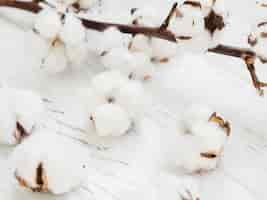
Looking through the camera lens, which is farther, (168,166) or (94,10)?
(94,10)

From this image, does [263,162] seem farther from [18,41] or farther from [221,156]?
[18,41]

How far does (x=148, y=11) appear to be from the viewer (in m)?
0.50

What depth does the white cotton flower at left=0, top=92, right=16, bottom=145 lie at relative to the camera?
421mm

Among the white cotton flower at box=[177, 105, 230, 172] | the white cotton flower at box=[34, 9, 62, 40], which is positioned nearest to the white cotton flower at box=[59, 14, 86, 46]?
the white cotton flower at box=[34, 9, 62, 40]

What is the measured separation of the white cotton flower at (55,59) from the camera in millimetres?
473

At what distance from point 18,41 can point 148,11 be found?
0.12 m

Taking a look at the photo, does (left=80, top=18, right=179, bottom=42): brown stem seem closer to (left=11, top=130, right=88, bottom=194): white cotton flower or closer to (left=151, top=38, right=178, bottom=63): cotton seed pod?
(left=151, top=38, right=178, bottom=63): cotton seed pod

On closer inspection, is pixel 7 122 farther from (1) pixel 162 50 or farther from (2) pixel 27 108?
(1) pixel 162 50

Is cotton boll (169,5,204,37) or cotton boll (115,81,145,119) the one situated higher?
cotton boll (169,5,204,37)

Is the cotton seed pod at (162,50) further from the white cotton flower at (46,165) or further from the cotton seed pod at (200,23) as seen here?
the white cotton flower at (46,165)

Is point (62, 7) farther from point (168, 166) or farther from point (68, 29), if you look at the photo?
point (168, 166)

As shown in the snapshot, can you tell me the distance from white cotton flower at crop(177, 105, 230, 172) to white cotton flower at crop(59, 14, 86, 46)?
11 centimetres

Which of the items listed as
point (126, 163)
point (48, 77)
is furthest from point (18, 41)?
point (126, 163)

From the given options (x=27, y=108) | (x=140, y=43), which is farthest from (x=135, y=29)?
(x=27, y=108)
